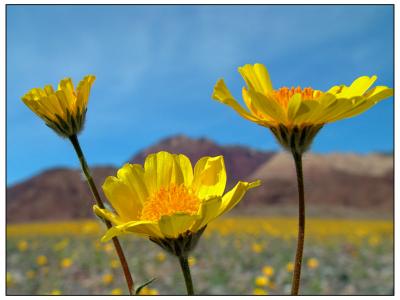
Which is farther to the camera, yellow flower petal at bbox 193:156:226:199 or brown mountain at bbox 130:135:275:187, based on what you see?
brown mountain at bbox 130:135:275:187

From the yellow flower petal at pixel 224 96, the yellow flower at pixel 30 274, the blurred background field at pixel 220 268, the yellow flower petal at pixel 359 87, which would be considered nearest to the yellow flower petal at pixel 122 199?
the yellow flower petal at pixel 224 96

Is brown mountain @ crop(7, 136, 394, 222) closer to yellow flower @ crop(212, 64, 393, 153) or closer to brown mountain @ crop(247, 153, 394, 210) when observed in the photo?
brown mountain @ crop(247, 153, 394, 210)

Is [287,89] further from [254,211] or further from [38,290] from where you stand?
[254,211]

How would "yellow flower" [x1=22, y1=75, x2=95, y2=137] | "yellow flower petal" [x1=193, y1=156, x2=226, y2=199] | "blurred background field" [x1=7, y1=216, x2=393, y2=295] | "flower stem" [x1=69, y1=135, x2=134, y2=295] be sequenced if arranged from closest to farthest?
"flower stem" [x1=69, y1=135, x2=134, y2=295] → "yellow flower petal" [x1=193, y1=156, x2=226, y2=199] → "yellow flower" [x1=22, y1=75, x2=95, y2=137] → "blurred background field" [x1=7, y1=216, x2=393, y2=295]

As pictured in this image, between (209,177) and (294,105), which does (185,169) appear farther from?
(294,105)

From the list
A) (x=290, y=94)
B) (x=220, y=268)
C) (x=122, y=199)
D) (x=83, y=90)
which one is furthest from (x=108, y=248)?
(x=290, y=94)

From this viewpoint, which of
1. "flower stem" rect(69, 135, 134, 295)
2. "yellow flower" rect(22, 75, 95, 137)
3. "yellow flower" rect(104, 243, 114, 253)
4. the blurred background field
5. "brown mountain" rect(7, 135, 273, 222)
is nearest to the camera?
"flower stem" rect(69, 135, 134, 295)

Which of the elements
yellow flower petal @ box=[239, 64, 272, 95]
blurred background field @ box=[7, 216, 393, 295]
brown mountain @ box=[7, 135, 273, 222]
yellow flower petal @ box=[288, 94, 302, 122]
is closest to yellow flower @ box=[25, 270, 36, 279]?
blurred background field @ box=[7, 216, 393, 295]
